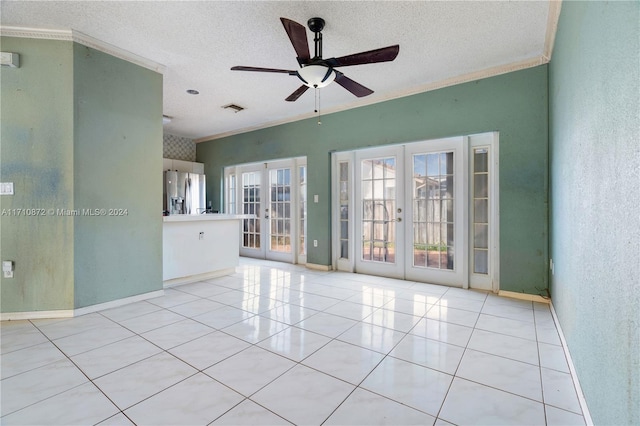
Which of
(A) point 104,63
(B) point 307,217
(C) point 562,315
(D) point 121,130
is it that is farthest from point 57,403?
(B) point 307,217

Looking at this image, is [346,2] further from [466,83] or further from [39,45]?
[39,45]

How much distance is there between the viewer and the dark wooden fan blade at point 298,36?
6.60ft

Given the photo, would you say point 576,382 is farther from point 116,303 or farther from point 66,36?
point 66,36

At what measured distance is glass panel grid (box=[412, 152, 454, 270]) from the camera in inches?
156

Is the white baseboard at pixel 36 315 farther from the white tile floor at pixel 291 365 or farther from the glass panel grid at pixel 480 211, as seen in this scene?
the glass panel grid at pixel 480 211

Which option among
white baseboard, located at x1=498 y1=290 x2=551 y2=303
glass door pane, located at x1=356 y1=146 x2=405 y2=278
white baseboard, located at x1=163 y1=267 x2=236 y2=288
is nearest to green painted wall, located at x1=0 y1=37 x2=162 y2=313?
white baseboard, located at x1=163 y1=267 x2=236 y2=288

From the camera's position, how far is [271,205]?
6133 mm

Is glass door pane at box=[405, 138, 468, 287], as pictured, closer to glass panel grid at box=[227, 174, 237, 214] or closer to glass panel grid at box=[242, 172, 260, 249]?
glass panel grid at box=[242, 172, 260, 249]

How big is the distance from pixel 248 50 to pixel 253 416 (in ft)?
10.5

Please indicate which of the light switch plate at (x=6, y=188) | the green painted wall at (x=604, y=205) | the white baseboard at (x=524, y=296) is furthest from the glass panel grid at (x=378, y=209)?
the light switch plate at (x=6, y=188)

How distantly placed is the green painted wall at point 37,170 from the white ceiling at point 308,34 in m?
0.40

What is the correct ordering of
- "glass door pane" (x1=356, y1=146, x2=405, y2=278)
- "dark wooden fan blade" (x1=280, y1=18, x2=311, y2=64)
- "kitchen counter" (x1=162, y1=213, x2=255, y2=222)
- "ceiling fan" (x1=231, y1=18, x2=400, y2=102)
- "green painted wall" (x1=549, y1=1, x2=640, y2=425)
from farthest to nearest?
"glass door pane" (x1=356, y1=146, x2=405, y2=278)
"kitchen counter" (x1=162, y1=213, x2=255, y2=222)
"ceiling fan" (x1=231, y1=18, x2=400, y2=102)
"dark wooden fan blade" (x1=280, y1=18, x2=311, y2=64)
"green painted wall" (x1=549, y1=1, x2=640, y2=425)

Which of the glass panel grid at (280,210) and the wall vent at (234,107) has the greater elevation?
the wall vent at (234,107)

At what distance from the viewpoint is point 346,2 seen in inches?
92.8
